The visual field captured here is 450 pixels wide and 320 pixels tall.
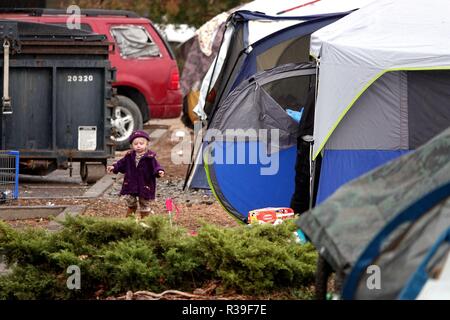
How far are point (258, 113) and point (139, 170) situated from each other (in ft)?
5.10

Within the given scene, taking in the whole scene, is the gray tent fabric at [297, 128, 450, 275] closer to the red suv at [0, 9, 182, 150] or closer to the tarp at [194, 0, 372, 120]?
the tarp at [194, 0, 372, 120]

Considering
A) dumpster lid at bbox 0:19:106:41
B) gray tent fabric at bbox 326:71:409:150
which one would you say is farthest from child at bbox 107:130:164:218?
dumpster lid at bbox 0:19:106:41

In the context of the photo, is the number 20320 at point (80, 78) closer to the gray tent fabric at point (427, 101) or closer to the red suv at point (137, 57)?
the red suv at point (137, 57)

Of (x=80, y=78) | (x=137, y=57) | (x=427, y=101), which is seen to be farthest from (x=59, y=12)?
(x=427, y=101)

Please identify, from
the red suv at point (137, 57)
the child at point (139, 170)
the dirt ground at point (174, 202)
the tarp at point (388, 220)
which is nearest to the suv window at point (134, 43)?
the red suv at point (137, 57)

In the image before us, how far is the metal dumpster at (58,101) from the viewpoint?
597 inches

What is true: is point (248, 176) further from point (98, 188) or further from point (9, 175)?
point (98, 188)

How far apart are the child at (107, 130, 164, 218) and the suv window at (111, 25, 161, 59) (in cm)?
966

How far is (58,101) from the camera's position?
15258 mm

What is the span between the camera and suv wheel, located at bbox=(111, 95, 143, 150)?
1983cm

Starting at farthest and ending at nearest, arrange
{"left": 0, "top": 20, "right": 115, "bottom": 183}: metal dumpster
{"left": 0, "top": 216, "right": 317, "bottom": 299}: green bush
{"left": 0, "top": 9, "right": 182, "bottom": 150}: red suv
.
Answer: {"left": 0, "top": 9, "right": 182, "bottom": 150}: red suv, {"left": 0, "top": 20, "right": 115, "bottom": 183}: metal dumpster, {"left": 0, "top": 216, "right": 317, "bottom": 299}: green bush

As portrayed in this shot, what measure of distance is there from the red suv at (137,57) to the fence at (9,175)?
6572 millimetres
